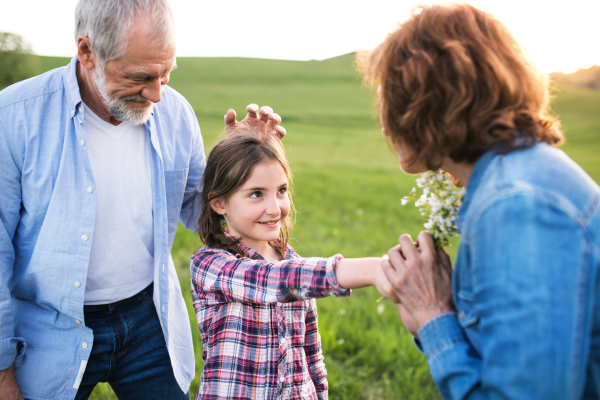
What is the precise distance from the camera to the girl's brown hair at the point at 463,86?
1589 millimetres

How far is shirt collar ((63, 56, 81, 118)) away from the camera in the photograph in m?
2.50

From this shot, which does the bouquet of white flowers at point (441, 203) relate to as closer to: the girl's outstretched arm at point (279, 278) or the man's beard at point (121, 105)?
the girl's outstretched arm at point (279, 278)

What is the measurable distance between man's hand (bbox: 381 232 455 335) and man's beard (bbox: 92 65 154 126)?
162cm

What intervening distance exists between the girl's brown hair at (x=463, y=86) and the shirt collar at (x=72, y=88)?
5.50 feet

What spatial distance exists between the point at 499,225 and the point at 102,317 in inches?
87.8

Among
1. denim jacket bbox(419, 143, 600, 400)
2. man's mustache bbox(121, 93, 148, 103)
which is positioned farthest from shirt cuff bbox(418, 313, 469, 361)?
man's mustache bbox(121, 93, 148, 103)

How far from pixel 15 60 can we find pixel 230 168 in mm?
54726

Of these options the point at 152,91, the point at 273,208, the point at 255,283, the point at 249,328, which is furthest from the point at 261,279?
the point at 152,91

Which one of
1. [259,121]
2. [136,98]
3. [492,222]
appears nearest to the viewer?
[492,222]

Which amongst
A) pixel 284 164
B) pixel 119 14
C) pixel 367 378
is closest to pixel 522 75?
pixel 284 164

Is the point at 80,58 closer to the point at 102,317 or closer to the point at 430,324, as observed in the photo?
the point at 102,317

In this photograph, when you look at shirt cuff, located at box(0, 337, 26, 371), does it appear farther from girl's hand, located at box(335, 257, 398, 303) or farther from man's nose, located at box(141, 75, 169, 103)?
girl's hand, located at box(335, 257, 398, 303)

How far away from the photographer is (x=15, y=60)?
47.4 m

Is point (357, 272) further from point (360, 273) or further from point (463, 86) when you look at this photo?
point (463, 86)
